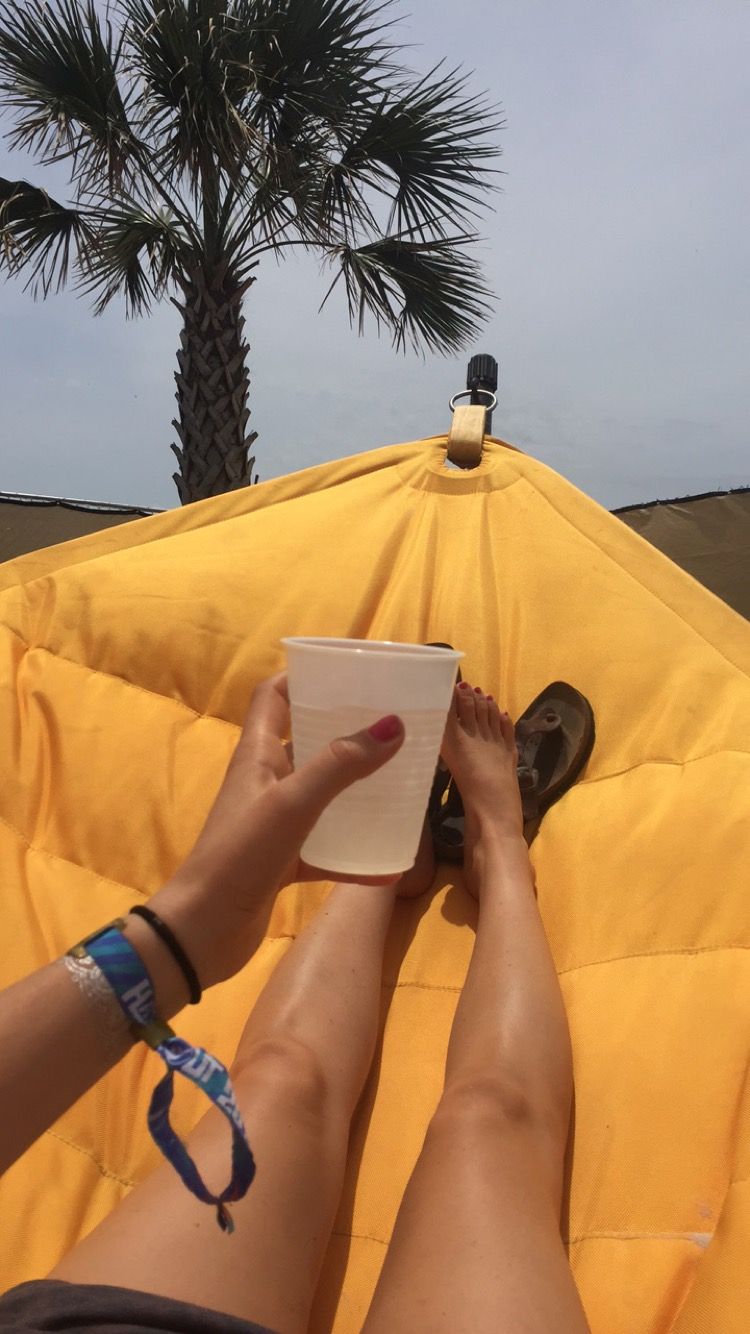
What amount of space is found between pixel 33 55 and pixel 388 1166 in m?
4.36

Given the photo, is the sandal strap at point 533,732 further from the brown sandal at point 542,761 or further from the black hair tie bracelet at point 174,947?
the black hair tie bracelet at point 174,947

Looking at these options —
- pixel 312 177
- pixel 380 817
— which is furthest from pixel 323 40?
pixel 380 817

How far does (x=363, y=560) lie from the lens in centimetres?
145

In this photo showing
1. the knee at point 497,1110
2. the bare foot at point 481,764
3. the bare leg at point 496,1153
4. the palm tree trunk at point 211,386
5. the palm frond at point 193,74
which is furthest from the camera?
the palm tree trunk at point 211,386

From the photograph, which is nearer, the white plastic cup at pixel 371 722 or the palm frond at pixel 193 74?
the white plastic cup at pixel 371 722

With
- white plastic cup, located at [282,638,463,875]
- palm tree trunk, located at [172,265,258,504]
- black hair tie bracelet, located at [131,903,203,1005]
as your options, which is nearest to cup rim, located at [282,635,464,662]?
white plastic cup, located at [282,638,463,875]

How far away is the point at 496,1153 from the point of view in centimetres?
75

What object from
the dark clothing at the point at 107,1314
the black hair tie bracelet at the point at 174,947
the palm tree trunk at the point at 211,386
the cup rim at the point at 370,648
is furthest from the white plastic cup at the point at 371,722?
the palm tree trunk at the point at 211,386

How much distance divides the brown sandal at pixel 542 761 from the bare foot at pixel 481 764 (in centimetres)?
3

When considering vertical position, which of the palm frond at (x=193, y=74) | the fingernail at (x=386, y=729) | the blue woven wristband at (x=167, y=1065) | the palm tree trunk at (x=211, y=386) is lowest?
the blue woven wristband at (x=167, y=1065)

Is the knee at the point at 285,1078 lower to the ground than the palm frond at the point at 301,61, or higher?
lower

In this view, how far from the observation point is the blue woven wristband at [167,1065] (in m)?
0.53

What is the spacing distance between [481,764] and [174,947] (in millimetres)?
699

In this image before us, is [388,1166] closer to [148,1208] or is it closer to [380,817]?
[148,1208]
